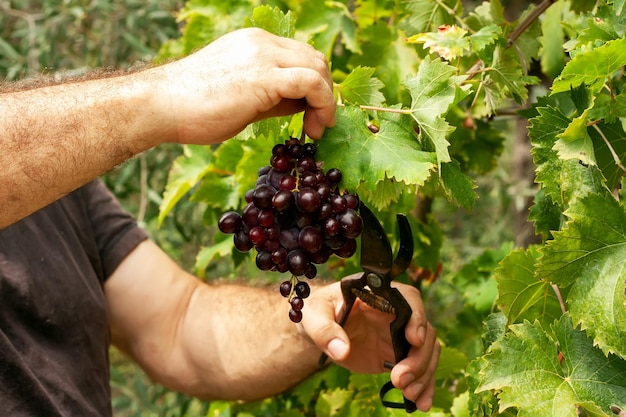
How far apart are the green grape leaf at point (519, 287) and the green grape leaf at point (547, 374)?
0.46ft

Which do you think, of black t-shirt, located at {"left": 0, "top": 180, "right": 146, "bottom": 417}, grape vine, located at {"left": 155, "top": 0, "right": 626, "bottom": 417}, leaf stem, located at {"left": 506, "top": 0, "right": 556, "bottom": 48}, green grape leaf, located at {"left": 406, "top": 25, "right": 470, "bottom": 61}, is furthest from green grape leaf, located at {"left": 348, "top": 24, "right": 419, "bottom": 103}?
black t-shirt, located at {"left": 0, "top": 180, "right": 146, "bottom": 417}

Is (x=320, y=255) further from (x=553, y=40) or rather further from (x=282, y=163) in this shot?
(x=553, y=40)

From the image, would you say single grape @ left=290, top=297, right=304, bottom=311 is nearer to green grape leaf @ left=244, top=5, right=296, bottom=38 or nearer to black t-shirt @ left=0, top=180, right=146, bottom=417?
green grape leaf @ left=244, top=5, right=296, bottom=38

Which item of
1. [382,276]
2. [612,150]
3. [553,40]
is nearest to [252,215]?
[382,276]

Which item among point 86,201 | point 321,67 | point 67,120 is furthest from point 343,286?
point 86,201

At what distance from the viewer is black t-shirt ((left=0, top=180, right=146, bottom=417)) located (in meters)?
1.35

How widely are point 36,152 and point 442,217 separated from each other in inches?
143

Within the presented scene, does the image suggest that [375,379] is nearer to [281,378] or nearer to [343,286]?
[281,378]

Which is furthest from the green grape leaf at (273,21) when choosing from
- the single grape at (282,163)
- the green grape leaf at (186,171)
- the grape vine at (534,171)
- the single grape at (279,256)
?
the green grape leaf at (186,171)

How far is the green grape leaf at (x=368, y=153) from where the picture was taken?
35.2 inches

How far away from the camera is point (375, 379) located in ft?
4.80

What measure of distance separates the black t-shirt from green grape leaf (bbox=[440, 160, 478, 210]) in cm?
84

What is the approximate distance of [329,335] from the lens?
1.17 metres

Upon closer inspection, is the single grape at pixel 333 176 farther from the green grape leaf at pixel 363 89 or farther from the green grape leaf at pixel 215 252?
the green grape leaf at pixel 215 252
